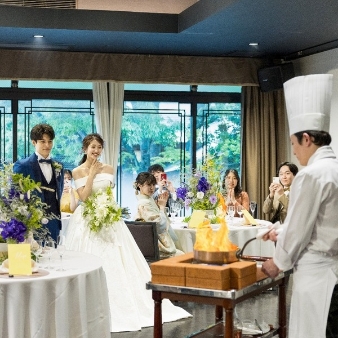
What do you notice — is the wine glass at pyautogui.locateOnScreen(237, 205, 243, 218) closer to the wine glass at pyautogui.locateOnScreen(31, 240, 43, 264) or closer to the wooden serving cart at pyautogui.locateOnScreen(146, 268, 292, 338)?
the wine glass at pyautogui.locateOnScreen(31, 240, 43, 264)

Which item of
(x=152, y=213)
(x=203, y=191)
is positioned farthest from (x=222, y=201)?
(x=152, y=213)

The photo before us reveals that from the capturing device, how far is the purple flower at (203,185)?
6957 mm

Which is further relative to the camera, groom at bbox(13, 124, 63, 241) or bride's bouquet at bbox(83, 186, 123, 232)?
bride's bouquet at bbox(83, 186, 123, 232)

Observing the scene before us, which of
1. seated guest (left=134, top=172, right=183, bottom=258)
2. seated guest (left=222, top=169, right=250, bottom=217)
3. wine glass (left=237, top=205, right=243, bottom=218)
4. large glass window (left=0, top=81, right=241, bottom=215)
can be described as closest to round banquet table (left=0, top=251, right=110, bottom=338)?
seated guest (left=134, top=172, right=183, bottom=258)

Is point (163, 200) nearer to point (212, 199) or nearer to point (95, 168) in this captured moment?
point (212, 199)

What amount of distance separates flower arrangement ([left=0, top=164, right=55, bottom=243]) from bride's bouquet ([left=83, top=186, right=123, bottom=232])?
5.40 feet

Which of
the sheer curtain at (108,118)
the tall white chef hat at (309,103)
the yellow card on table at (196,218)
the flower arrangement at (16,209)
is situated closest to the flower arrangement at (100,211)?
the yellow card on table at (196,218)

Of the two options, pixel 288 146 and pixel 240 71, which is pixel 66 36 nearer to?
pixel 240 71

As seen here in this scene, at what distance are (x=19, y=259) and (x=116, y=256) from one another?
2.02m

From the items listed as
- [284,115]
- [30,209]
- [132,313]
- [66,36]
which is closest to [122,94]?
[66,36]

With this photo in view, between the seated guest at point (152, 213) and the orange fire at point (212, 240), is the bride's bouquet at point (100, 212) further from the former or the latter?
the orange fire at point (212, 240)

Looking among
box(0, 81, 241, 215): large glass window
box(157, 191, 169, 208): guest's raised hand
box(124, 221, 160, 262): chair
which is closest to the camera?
box(124, 221, 160, 262): chair

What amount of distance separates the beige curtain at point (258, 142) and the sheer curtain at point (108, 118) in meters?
A: 1.79

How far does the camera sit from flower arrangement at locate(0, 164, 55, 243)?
4.08m
